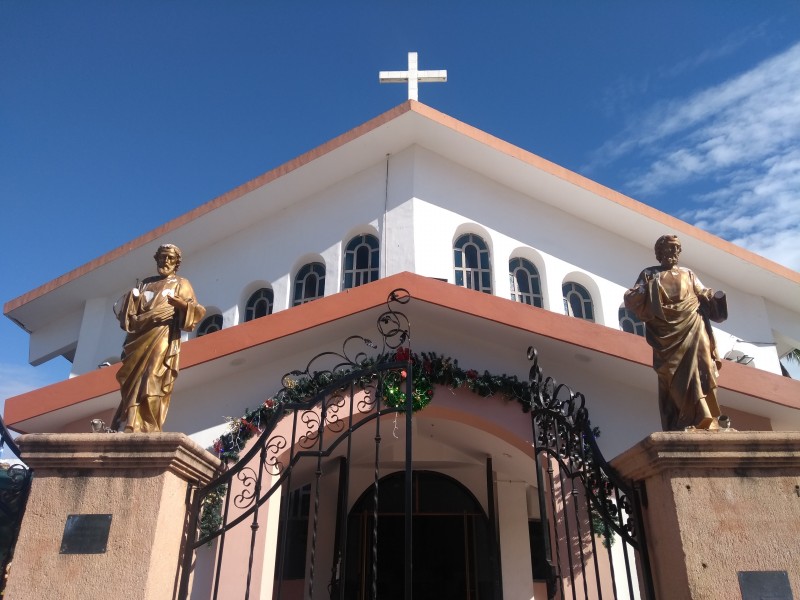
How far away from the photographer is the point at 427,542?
446 inches

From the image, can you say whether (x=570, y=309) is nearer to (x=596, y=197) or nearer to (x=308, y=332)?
(x=596, y=197)

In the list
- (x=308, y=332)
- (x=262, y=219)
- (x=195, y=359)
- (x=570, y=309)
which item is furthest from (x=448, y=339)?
(x=262, y=219)

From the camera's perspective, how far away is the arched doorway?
1099cm

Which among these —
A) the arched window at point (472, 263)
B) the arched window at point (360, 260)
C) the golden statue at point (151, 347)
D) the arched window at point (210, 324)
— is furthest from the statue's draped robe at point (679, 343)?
the arched window at point (210, 324)

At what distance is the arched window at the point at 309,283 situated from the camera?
11.7 meters

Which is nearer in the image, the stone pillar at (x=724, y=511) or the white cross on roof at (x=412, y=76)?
the stone pillar at (x=724, y=511)

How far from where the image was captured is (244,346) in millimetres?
7934

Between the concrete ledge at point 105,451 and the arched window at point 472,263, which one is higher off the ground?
the arched window at point 472,263

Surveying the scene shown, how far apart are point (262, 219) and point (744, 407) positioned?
28.6 ft

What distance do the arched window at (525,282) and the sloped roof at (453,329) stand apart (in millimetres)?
3148

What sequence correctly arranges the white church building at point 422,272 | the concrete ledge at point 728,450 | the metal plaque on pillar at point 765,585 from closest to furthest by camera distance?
the metal plaque on pillar at point 765,585 → the concrete ledge at point 728,450 → the white church building at point 422,272

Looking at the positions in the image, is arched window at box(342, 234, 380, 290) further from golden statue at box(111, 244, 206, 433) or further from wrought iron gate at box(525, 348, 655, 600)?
golden statue at box(111, 244, 206, 433)

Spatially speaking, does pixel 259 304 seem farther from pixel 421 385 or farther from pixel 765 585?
pixel 765 585

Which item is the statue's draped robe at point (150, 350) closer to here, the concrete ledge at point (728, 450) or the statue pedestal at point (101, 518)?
the statue pedestal at point (101, 518)
